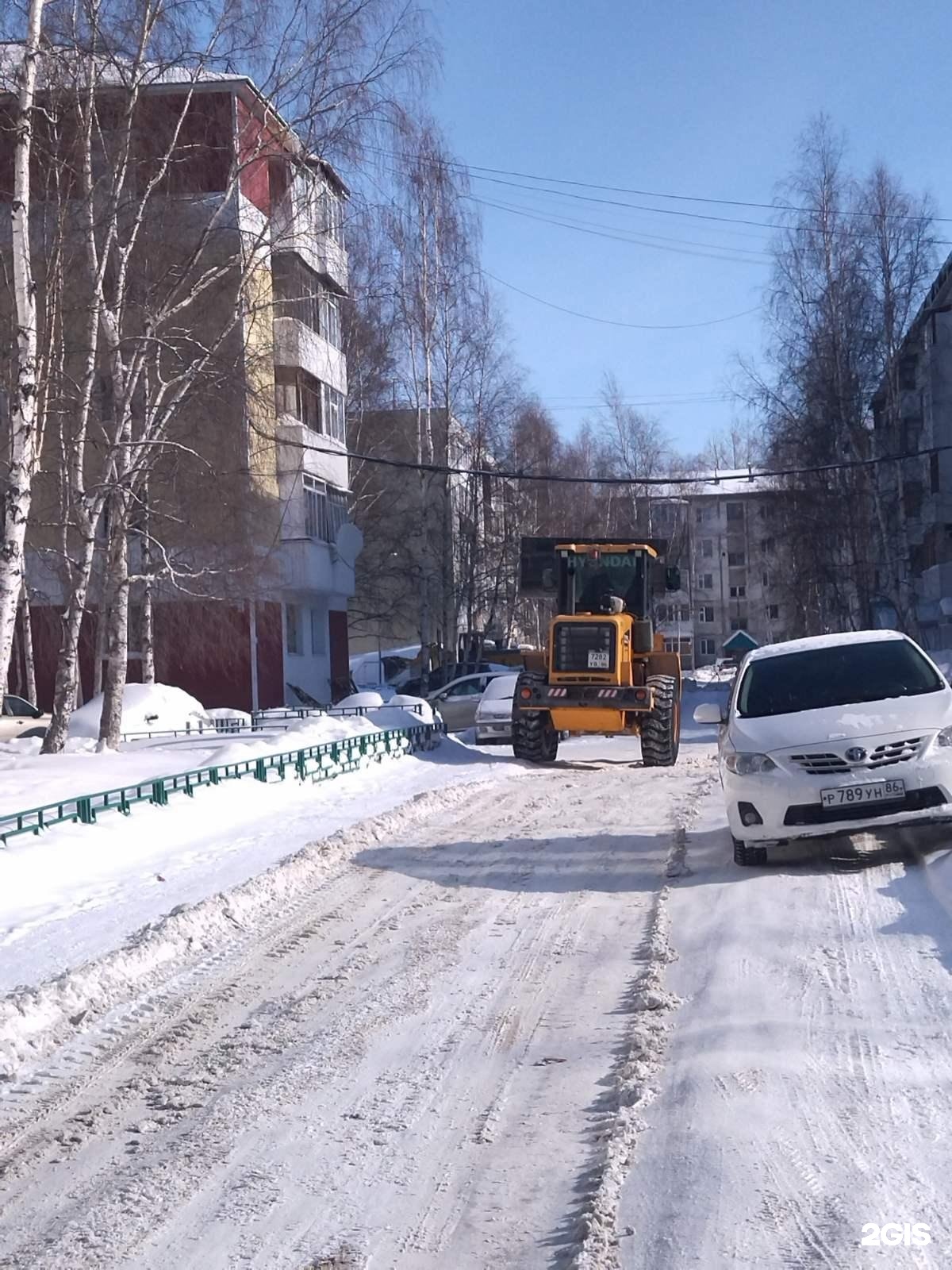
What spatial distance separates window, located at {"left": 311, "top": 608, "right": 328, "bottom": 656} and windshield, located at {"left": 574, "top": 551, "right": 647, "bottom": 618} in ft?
68.7

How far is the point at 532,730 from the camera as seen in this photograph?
2105 cm

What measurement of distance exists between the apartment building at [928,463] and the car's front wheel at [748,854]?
32.9 m

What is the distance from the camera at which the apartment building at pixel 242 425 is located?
20344mm

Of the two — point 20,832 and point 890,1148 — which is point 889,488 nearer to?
point 20,832

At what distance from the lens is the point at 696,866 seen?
10289 millimetres

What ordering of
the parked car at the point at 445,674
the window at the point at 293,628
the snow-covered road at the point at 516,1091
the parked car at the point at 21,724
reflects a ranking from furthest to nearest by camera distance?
the parked car at the point at 445,674 → the window at the point at 293,628 → the parked car at the point at 21,724 → the snow-covered road at the point at 516,1091

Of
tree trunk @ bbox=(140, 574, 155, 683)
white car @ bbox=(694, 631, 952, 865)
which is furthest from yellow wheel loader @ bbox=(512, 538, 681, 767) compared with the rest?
tree trunk @ bbox=(140, 574, 155, 683)

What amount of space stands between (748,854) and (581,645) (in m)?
10.7

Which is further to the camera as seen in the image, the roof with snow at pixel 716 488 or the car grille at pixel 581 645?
the roof with snow at pixel 716 488

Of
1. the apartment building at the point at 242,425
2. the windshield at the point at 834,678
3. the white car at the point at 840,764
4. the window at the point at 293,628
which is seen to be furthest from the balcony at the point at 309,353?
the white car at the point at 840,764

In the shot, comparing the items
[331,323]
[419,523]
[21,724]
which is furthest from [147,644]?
[419,523]

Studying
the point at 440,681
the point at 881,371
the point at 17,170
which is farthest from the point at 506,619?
the point at 17,170

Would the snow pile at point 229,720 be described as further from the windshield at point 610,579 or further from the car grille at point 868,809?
the car grille at point 868,809

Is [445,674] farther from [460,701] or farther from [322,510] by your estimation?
[460,701]
